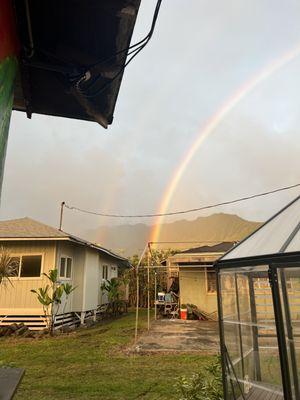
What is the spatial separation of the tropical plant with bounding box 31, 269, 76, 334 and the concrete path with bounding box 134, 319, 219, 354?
3586 millimetres

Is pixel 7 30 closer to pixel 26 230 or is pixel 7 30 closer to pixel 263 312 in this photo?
pixel 263 312

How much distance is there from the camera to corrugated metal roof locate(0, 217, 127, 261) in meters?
12.4

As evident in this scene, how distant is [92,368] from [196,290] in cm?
1029

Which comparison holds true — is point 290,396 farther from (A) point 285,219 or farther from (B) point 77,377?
(B) point 77,377

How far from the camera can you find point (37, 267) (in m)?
12.7

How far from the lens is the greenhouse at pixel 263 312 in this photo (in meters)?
2.96

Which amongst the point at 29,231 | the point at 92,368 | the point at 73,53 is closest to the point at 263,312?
the point at 73,53

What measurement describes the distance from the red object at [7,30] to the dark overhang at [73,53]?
0.12 metres

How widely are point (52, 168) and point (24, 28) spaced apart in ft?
115

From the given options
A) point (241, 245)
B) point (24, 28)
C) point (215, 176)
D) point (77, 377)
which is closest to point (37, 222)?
point (77, 377)

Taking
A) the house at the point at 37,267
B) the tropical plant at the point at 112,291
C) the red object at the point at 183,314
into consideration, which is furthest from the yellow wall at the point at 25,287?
the red object at the point at 183,314

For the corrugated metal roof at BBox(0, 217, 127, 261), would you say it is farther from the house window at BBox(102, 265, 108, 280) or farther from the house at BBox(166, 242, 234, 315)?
the house at BBox(166, 242, 234, 315)

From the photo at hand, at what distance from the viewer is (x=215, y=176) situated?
33031mm

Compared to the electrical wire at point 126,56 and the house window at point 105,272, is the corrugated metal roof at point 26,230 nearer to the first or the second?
the house window at point 105,272
